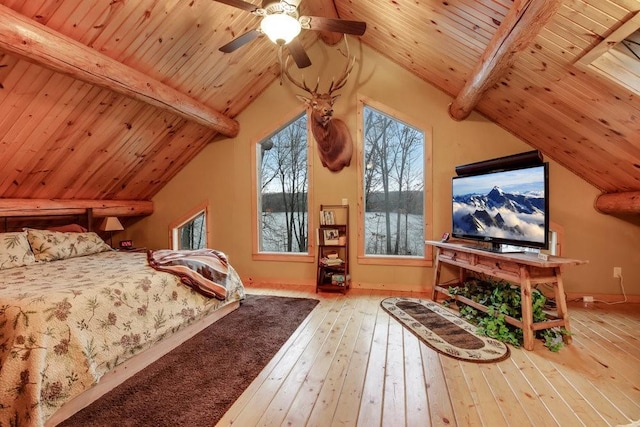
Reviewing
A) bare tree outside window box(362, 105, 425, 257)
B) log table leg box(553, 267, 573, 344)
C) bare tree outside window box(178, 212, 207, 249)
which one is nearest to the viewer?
log table leg box(553, 267, 573, 344)

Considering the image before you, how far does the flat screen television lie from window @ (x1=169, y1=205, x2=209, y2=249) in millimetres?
3769

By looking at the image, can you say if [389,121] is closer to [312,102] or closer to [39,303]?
[312,102]

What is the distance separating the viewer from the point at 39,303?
1750 mm

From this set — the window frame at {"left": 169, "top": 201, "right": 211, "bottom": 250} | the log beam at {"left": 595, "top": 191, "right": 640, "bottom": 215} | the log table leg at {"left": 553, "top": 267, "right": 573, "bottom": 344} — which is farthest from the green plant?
the window frame at {"left": 169, "top": 201, "right": 211, "bottom": 250}

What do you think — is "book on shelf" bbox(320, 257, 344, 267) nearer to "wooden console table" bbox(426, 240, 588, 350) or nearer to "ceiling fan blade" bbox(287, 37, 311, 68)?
"wooden console table" bbox(426, 240, 588, 350)

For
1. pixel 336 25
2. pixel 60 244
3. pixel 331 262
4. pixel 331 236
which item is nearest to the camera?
pixel 336 25

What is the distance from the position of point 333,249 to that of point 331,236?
10.2 inches

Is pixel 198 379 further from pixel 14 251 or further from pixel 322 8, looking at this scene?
pixel 322 8

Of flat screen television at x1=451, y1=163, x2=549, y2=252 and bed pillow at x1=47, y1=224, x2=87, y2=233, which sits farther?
bed pillow at x1=47, y1=224, x2=87, y2=233

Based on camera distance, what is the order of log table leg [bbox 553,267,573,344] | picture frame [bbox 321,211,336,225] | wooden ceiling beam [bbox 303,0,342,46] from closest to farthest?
log table leg [bbox 553,267,573,344] < wooden ceiling beam [bbox 303,0,342,46] < picture frame [bbox 321,211,336,225]

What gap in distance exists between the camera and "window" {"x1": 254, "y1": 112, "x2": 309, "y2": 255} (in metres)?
4.75

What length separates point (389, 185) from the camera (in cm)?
447

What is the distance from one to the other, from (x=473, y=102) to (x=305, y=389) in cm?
320

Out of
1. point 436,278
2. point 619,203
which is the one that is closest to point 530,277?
point 436,278
